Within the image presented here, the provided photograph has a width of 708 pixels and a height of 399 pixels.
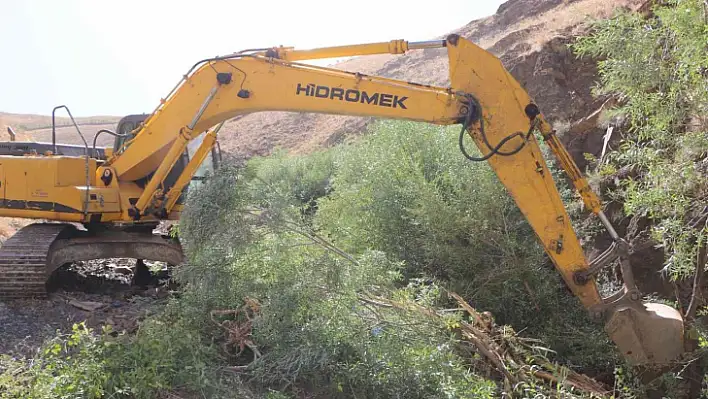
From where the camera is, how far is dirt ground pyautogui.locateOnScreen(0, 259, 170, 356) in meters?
6.38

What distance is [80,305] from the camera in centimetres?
745

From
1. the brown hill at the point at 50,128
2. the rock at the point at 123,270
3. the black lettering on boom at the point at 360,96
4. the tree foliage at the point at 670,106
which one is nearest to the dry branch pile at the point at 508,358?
the tree foliage at the point at 670,106

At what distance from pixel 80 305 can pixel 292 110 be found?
10.8 ft

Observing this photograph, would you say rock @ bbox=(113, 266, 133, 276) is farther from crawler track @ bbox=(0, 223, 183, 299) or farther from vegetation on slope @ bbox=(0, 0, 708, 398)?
vegetation on slope @ bbox=(0, 0, 708, 398)

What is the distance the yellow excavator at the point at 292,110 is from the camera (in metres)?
6.34

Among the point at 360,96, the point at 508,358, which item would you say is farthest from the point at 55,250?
the point at 508,358

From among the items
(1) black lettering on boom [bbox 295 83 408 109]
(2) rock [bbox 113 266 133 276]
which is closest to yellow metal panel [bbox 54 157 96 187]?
(2) rock [bbox 113 266 133 276]

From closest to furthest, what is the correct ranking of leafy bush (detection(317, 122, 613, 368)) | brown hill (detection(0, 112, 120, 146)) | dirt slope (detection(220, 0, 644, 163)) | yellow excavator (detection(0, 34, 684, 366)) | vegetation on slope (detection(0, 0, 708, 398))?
vegetation on slope (detection(0, 0, 708, 398))
yellow excavator (detection(0, 34, 684, 366))
leafy bush (detection(317, 122, 613, 368))
dirt slope (detection(220, 0, 644, 163))
brown hill (detection(0, 112, 120, 146))

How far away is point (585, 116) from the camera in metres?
10.5

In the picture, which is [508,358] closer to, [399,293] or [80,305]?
[399,293]

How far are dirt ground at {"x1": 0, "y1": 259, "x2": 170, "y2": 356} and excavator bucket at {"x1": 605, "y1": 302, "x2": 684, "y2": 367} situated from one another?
443 centimetres

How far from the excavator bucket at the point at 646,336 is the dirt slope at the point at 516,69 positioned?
3.89 metres

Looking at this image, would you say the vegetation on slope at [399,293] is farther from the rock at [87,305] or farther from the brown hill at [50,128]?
the brown hill at [50,128]

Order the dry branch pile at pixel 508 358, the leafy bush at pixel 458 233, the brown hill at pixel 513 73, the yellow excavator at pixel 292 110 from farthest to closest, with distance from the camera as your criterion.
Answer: the brown hill at pixel 513 73 < the leafy bush at pixel 458 233 < the yellow excavator at pixel 292 110 < the dry branch pile at pixel 508 358
